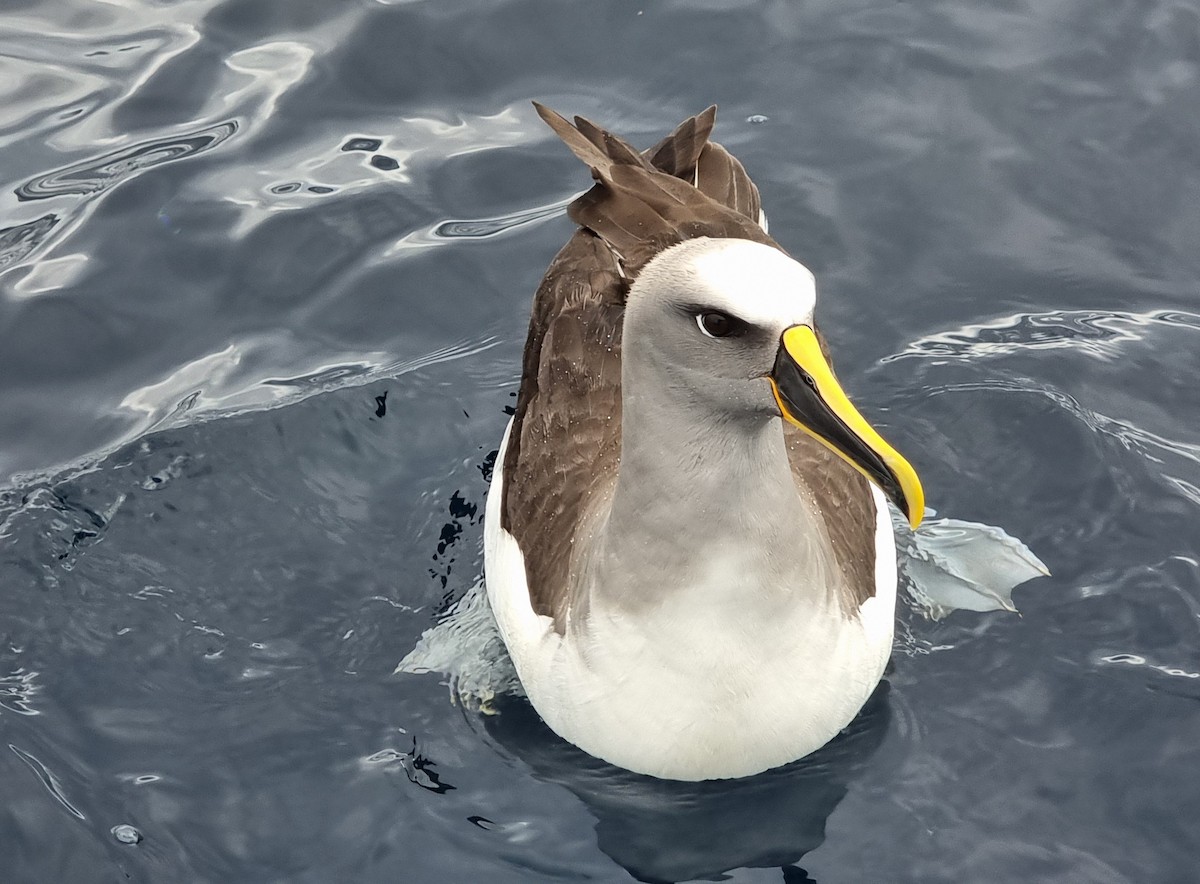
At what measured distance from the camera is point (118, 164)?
32.6 feet

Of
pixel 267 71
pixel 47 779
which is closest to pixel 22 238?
pixel 267 71

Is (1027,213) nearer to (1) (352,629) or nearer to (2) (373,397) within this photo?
(2) (373,397)

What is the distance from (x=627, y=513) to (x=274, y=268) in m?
4.24

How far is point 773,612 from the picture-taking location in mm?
5809

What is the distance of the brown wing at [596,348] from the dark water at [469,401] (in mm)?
785

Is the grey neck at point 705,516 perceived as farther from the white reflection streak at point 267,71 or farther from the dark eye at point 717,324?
the white reflection streak at point 267,71

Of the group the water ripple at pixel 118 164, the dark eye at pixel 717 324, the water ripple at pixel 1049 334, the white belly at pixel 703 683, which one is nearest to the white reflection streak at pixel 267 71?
the water ripple at pixel 118 164

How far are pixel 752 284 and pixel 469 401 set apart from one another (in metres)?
3.71

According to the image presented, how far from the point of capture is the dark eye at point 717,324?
5062 mm

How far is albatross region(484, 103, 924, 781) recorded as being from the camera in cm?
509

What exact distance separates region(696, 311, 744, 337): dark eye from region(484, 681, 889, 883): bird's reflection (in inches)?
83.0

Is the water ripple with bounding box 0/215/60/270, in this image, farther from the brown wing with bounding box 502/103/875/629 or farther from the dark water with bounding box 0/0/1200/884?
the brown wing with bounding box 502/103/875/629

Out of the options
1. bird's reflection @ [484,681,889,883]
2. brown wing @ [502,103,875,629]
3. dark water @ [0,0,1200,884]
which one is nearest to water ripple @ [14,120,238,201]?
dark water @ [0,0,1200,884]

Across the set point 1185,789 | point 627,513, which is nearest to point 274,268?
→ point 627,513
